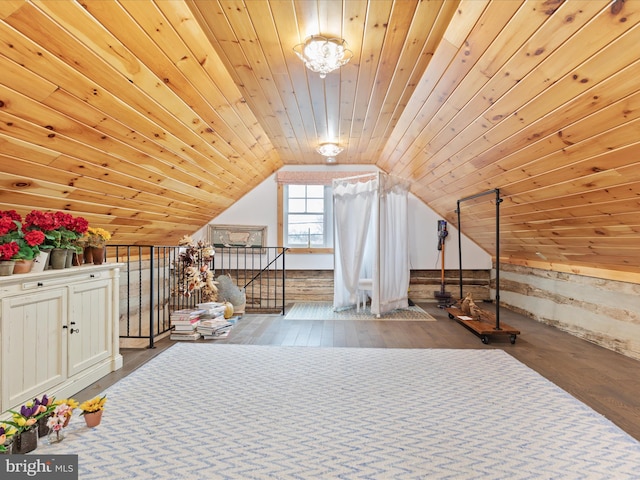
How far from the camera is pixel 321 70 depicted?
2400mm

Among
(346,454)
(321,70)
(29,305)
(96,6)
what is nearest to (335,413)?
(346,454)

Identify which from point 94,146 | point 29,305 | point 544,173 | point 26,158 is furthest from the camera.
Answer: point 544,173

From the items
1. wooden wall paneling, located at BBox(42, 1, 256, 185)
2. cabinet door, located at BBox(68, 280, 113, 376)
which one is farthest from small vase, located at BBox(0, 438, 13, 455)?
wooden wall paneling, located at BBox(42, 1, 256, 185)

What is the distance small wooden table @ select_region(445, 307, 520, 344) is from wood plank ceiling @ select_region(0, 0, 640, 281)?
1.09 m

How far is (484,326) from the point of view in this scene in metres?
3.97

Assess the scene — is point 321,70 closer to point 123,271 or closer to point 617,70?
point 617,70

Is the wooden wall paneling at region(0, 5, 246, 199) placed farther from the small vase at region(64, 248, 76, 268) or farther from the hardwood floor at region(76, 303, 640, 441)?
the hardwood floor at region(76, 303, 640, 441)

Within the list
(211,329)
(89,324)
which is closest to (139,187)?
(89,324)

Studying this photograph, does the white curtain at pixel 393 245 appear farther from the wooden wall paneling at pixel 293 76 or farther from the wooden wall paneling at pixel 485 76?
the wooden wall paneling at pixel 485 76

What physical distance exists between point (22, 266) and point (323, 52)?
2242mm

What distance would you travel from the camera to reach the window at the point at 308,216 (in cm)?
643

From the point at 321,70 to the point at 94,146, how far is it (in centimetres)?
172

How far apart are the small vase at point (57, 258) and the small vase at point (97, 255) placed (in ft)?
1.30

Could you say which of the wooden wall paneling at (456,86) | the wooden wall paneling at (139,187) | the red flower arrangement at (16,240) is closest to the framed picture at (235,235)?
the wooden wall paneling at (139,187)
